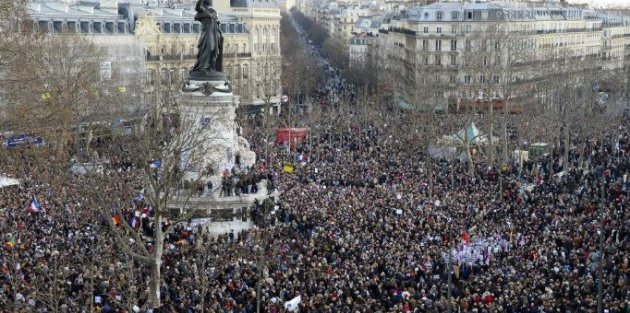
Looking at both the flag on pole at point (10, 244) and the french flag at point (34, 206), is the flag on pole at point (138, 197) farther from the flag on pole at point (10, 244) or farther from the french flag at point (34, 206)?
Answer: the flag on pole at point (10, 244)

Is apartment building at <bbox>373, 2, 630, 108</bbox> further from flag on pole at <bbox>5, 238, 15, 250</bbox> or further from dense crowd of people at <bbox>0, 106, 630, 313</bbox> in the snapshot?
flag on pole at <bbox>5, 238, 15, 250</bbox>

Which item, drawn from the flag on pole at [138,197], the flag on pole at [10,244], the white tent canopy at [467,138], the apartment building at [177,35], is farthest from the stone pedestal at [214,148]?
the apartment building at [177,35]

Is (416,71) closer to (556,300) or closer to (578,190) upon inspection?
(578,190)

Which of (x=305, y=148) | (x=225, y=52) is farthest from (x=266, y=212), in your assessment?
(x=225, y=52)

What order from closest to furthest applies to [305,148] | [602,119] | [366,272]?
[366,272] < [305,148] < [602,119]

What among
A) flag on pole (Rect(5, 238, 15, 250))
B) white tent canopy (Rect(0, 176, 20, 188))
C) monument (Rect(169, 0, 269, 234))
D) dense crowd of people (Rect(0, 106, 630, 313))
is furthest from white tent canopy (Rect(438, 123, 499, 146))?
flag on pole (Rect(5, 238, 15, 250))
